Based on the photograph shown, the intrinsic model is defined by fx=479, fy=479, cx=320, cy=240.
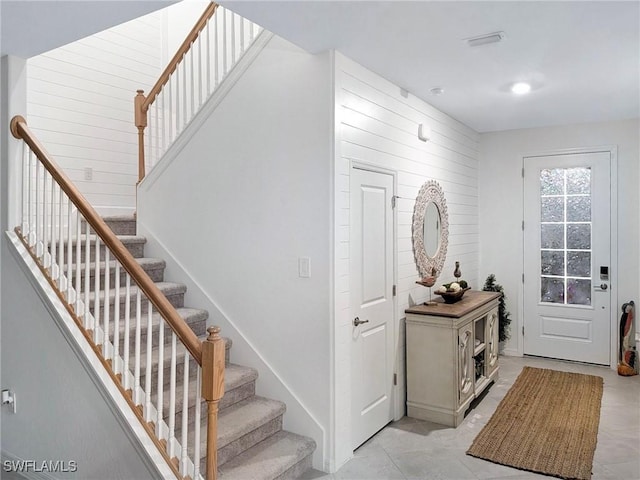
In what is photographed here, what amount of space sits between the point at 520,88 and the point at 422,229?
4.54ft

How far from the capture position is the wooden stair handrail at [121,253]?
88.4 inches

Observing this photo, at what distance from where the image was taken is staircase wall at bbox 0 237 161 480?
253cm

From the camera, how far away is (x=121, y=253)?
8.20ft

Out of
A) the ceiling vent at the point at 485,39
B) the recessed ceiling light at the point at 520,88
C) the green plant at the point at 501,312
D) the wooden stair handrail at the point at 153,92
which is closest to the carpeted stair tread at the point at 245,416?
the wooden stair handrail at the point at 153,92

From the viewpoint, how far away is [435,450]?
10.8ft

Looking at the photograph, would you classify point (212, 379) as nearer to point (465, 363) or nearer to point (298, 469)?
point (298, 469)

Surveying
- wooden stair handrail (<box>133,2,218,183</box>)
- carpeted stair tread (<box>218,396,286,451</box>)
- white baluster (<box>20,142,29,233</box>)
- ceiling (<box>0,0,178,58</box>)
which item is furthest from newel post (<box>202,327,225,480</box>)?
wooden stair handrail (<box>133,2,218,183</box>)

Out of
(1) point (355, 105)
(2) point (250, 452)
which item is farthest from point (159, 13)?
(2) point (250, 452)

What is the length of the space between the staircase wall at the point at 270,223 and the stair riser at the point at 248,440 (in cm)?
12

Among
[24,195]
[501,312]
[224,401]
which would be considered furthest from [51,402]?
[501,312]

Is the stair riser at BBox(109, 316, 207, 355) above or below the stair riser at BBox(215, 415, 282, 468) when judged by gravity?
above

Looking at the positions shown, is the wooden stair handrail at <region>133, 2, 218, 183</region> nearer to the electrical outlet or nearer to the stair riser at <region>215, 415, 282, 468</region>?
the electrical outlet

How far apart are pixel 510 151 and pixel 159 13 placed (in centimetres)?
428

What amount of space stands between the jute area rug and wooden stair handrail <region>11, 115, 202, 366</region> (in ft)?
7.15
